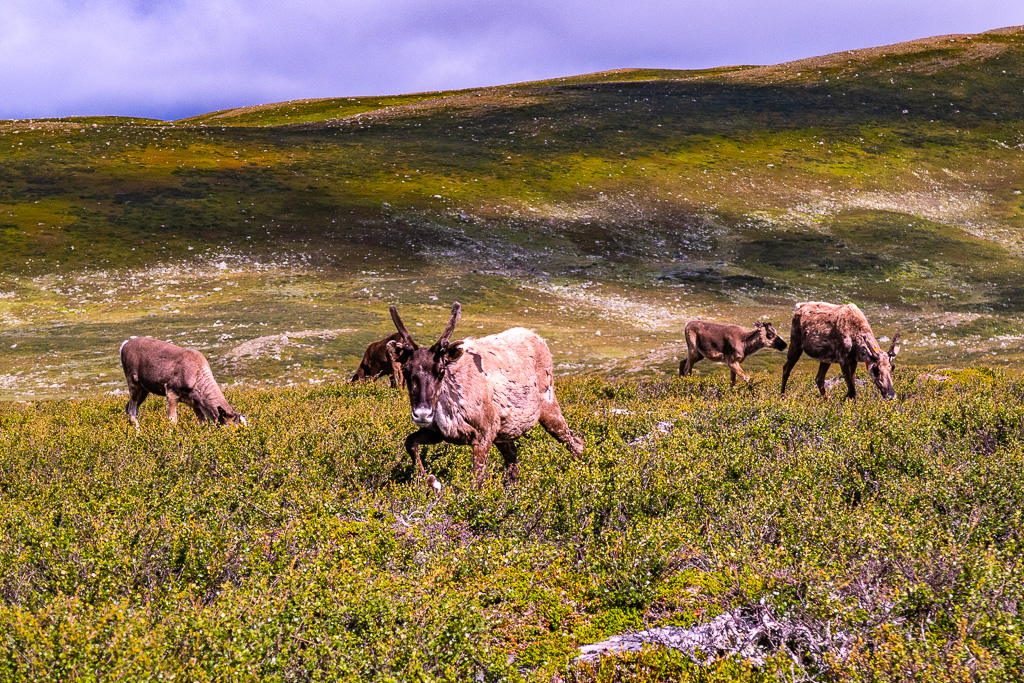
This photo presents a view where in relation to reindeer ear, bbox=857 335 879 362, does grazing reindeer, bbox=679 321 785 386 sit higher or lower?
lower

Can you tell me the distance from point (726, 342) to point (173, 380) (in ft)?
53.2

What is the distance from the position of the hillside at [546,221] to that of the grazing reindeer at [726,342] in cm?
211

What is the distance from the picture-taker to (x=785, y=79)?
89.5m

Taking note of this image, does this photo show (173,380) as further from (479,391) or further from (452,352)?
(452,352)

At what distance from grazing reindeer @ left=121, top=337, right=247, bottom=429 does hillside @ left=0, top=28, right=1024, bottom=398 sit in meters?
7.48

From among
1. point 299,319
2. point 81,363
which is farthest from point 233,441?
point 299,319

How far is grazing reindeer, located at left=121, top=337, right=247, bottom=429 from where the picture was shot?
622 inches

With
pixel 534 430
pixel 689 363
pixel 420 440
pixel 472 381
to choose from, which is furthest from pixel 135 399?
pixel 689 363

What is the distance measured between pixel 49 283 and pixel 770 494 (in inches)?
1597

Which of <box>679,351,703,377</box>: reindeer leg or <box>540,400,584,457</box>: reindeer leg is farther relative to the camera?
<box>679,351,703,377</box>: reindeer leg

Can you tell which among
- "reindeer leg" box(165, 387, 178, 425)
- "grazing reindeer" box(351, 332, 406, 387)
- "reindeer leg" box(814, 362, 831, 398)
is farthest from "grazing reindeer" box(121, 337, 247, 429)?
"reindeer leg" box(814, 362, 831, 398)

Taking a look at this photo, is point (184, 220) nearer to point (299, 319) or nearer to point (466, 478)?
point (299, 319)

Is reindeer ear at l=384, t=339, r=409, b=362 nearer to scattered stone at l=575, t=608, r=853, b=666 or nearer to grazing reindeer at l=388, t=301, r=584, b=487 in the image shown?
grazing reindeer at l=388, t=301, r=584, b=487

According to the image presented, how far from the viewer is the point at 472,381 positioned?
30.7 ft
